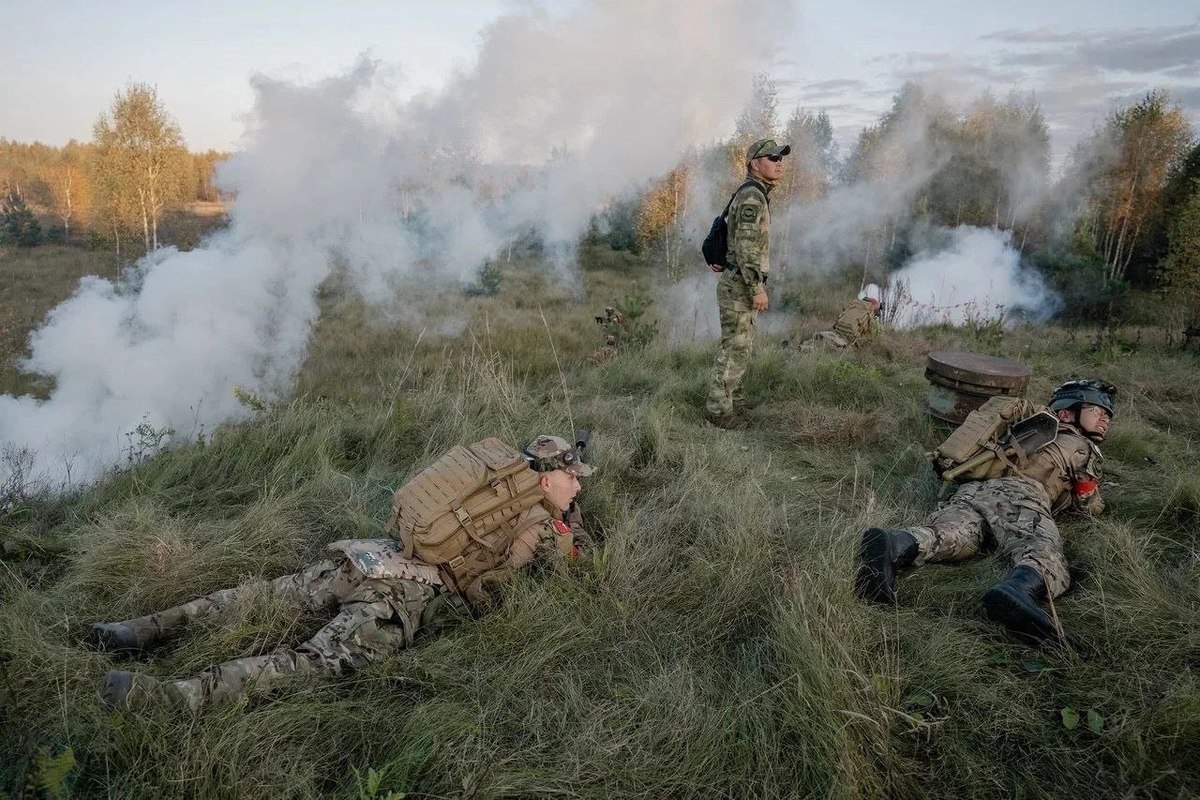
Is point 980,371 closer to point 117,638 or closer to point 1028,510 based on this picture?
point 1028,510

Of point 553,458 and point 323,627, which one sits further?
point 553,458

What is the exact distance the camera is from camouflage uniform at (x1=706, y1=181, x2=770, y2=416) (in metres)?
5.31

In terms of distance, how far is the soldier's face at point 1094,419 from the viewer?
3.96m

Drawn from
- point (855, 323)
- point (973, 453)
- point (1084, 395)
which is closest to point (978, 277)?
point (855, 323)

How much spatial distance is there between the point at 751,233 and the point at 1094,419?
104 inches

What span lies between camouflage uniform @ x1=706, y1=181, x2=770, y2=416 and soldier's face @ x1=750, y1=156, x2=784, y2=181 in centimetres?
9

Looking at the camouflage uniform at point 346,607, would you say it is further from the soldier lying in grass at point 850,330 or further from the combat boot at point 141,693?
the soldier lying in grass at point 850,330

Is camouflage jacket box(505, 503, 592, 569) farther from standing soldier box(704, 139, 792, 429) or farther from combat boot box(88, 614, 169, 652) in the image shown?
standing soldier box(704, 139, 792, 429)

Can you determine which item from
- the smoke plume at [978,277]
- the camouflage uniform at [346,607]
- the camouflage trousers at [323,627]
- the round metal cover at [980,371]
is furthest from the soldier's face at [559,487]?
the smoke plume at [978,277]

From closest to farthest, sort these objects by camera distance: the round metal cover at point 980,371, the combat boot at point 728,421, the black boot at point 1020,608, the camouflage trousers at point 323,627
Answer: the camouflage trousers at point 323,627
the black boot at point 1020,608
the round metal cover at point 980,371
the combat boot at point 728,421

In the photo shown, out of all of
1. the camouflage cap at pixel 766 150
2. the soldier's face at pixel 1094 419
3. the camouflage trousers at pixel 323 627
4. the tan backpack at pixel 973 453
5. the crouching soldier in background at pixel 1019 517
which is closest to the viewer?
the camouflage trousers at pixel 323 627

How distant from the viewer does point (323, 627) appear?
2.53 metres

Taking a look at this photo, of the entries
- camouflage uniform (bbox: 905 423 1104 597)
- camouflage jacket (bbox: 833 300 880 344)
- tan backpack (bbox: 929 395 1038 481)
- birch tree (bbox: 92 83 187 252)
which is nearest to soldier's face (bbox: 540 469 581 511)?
camouflage uniform (bbox: 905 423 1104 597)

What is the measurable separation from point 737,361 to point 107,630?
462cm
